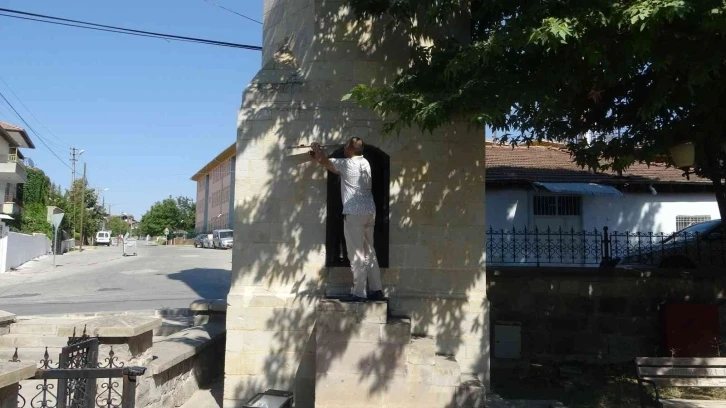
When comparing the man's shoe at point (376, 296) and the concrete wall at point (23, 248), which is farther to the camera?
the concrete wall at point (23, 248)

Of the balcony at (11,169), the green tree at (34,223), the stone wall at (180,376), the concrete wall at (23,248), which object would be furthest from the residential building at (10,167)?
the stone wall at (180,376)

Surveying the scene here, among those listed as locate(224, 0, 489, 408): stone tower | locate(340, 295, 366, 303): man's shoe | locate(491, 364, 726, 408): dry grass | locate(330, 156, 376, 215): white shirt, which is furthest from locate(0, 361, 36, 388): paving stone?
locate(491, 364, 726, 408): dry grass

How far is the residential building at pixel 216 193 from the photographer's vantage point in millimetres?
64750

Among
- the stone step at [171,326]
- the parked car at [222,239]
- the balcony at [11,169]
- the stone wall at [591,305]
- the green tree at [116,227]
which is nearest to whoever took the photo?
the stone wall at [591,305]

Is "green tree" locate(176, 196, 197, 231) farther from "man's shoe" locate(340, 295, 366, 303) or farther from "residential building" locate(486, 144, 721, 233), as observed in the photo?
"man's shoe" locate(340, 295, 366, 303)

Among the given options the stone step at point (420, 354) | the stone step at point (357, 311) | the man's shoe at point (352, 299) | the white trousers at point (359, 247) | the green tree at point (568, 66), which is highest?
the green tree at point (568, 66)

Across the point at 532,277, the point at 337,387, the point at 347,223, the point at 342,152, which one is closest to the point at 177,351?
the point at 337,387

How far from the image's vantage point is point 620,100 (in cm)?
743

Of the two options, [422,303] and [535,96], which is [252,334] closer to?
[422,303]

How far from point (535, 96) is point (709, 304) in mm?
5593

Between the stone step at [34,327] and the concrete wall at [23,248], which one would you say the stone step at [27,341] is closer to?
the stone step at [34,327]

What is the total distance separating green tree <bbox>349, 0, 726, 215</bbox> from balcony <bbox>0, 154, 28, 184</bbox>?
37.0 metres

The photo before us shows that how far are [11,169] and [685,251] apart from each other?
38428 millimetres

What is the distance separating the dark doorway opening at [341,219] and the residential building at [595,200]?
708cm
